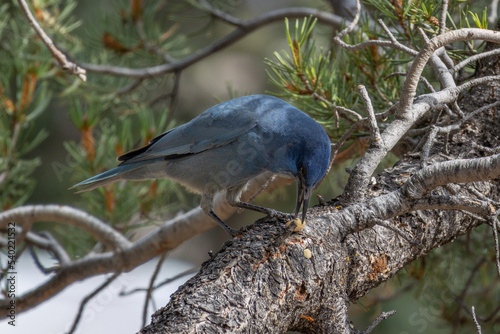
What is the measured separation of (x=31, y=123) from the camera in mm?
2787

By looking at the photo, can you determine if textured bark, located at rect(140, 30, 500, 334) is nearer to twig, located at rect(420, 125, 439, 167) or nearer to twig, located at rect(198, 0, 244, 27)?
twig, located at rect(420, 125, 439, 167)

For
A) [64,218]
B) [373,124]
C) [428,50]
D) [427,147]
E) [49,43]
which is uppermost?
[49,43]

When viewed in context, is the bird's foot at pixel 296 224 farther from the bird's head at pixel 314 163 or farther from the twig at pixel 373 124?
the bird's head at pixel 314 163

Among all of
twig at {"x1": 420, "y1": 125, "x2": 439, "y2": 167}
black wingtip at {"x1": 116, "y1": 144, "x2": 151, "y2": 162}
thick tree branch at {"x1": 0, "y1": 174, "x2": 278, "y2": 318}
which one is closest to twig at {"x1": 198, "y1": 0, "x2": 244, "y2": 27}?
black wingtip at {"x1": 116, "y1": 144, "x2": 151, "y2": 162}

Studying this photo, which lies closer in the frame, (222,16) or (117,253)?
(117,253)

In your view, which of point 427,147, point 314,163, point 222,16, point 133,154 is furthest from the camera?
point 222,16

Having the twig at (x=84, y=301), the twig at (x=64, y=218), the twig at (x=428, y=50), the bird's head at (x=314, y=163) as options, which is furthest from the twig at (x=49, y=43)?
the twig at (x=428, y=50)

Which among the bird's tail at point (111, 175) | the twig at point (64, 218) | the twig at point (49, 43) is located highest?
the twig at point (49, 43)

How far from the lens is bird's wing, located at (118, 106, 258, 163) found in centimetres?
232

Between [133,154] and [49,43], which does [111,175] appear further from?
[49,43]

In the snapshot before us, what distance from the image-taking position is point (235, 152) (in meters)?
2.29

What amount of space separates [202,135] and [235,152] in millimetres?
239

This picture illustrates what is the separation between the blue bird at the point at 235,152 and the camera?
2031mm

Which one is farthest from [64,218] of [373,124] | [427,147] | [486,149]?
[486,149]
